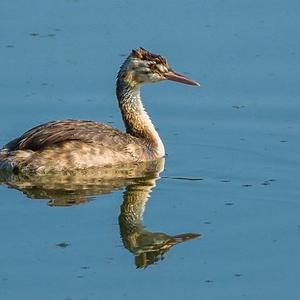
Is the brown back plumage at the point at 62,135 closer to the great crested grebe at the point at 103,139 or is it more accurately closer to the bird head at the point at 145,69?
the great crested grebe at the point at 103,139

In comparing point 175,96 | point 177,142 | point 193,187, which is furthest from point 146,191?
point 175,96

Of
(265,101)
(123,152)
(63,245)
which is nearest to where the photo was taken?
(63,245)

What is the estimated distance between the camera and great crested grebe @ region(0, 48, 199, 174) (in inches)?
592

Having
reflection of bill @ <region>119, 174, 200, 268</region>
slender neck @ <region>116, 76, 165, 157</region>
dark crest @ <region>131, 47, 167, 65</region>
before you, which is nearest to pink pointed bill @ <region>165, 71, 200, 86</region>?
dark crest @ <region>131, 47, 167, 65</region>

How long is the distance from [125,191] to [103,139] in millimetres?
963

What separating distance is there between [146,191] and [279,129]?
2186 mm

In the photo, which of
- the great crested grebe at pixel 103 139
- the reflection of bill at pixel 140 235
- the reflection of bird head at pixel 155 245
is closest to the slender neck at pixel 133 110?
the great crested grebe at pixel 103 139

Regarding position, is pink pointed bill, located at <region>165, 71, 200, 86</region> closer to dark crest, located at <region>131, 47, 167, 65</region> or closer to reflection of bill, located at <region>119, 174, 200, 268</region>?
dark crest, located at <region>131, 47, 167, 65</region>

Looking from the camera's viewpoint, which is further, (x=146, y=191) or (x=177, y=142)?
(x=177, y=142)

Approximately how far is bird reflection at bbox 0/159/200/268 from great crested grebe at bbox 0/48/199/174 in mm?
114

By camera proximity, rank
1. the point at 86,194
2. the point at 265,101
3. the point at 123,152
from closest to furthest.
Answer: the point at 86,194 → the point at 123,152 → the point at 265,101

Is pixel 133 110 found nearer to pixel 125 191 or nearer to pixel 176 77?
pixel 176 77

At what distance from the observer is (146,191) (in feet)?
48.0

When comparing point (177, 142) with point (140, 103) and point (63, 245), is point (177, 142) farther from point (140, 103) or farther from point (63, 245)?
point (63, 245)
